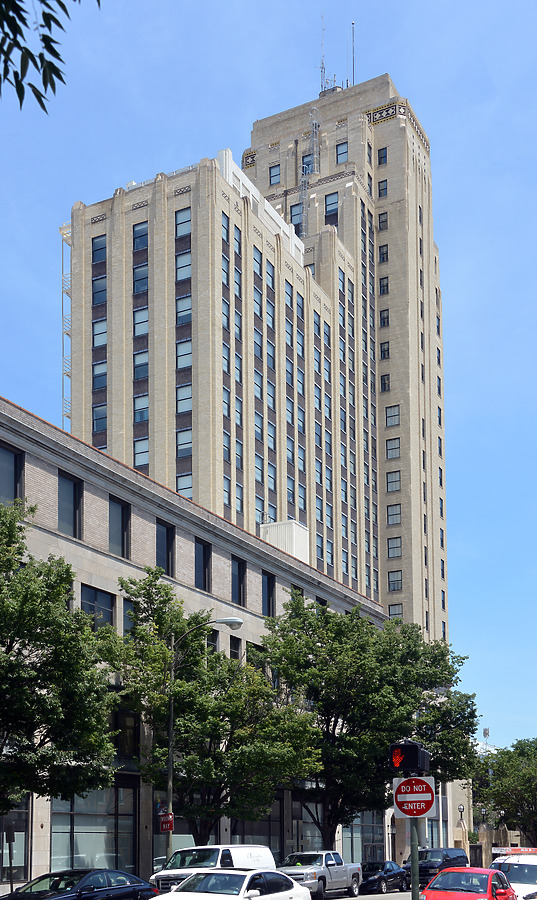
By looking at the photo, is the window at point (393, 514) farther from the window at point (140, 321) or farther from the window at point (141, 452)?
the window at point (140, 321)

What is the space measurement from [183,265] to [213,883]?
195ft

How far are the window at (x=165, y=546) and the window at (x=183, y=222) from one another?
33.2m

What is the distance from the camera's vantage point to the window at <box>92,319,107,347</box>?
77.8 meters

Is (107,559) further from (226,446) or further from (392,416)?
(392,416)

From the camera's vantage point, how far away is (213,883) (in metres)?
20.0

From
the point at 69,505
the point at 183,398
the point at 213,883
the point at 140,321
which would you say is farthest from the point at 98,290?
the point at 213,883

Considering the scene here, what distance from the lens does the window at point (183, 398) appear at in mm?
72438

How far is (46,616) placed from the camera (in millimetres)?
27203

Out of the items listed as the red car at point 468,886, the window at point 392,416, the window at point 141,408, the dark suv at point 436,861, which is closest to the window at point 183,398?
the window at point 141,408

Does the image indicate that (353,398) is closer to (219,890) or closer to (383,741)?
(383,741)

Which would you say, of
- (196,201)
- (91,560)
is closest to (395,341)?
(196,201)

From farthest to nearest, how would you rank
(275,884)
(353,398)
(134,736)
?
(353,398), (134,736), (275,884)

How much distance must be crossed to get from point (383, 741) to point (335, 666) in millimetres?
3854

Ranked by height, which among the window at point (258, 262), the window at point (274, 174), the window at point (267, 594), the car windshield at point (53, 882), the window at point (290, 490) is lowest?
the car windshield at point (53, 882)
